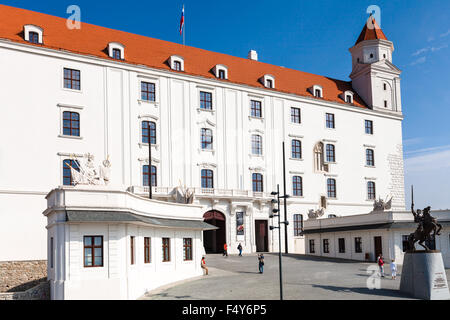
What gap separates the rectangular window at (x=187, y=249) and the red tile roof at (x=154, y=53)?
20.3 meters

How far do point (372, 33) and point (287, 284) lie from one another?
4253 centimetres

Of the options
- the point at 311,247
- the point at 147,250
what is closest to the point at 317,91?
the point at 311,247

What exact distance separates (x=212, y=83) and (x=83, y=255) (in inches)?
1144

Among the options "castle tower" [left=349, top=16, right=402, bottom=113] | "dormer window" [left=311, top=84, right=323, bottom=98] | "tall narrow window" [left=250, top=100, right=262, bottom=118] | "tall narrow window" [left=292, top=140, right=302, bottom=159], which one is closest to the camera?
"tall narrow window" [left=250, top=100, right=262, bottom=118]

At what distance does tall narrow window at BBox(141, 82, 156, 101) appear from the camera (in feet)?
152

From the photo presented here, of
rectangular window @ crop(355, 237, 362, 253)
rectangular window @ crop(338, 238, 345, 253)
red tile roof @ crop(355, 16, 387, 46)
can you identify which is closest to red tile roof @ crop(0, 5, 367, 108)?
red tile roof @ crop(355, 16, 387, 46)

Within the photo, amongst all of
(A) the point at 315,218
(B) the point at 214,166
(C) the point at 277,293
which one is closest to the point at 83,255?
(C) the point at 277,293

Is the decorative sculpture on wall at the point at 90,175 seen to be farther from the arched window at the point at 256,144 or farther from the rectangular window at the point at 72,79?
the arched window at the point at 256,144

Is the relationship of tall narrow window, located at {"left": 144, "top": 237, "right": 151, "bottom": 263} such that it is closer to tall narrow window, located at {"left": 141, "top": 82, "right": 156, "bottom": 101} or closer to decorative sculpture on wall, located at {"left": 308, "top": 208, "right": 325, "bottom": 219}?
tall narrow window, located at {"left": 141, "top": 82, "right": 156, "bottom": 101}

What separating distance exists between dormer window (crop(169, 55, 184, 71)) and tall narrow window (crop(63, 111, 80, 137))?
1054cm

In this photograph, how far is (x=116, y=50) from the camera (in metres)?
45.9

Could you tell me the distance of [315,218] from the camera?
48594 millimetres
